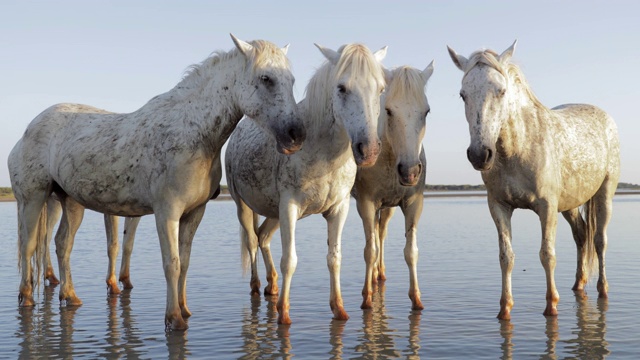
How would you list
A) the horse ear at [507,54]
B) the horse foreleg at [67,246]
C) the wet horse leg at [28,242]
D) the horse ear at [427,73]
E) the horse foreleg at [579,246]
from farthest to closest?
the horse foreleg at [579,246] → the horse foreleg at [67,246] → the wet horse leg at [28,242] → the horse ear at [427,73] → the horse ear at [507,54]

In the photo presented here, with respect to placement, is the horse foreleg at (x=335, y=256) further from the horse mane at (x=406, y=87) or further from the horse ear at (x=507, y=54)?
the horse ear at (x=507, y=54)

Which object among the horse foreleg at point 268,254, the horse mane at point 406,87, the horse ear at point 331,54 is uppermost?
the horse ear at point 331,54

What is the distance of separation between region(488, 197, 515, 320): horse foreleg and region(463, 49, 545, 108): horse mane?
119 cm

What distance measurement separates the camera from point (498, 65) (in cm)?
616

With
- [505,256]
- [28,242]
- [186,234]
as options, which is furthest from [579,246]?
[28,242]

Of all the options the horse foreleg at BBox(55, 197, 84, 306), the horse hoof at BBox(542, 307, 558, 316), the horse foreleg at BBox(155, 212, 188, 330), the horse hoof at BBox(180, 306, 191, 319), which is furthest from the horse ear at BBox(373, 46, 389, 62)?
the horse foreleg at BBox(55, 197, 84, 306)

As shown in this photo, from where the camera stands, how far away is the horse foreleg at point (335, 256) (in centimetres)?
652

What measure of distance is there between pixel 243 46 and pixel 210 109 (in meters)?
0.65

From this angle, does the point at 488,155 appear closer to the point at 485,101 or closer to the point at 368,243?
the point at 485,101

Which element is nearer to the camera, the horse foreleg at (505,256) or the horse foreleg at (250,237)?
the horse foreleg at (505,256)

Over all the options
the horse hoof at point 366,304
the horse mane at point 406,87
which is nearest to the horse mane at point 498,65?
the horse mane at point 406,87

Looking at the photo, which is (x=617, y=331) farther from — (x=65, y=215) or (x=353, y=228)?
(x=353, y=228)

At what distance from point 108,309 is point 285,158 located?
2.71 m

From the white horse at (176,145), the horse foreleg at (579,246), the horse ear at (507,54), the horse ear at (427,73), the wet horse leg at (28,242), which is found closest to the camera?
the white horse at (176,145)
